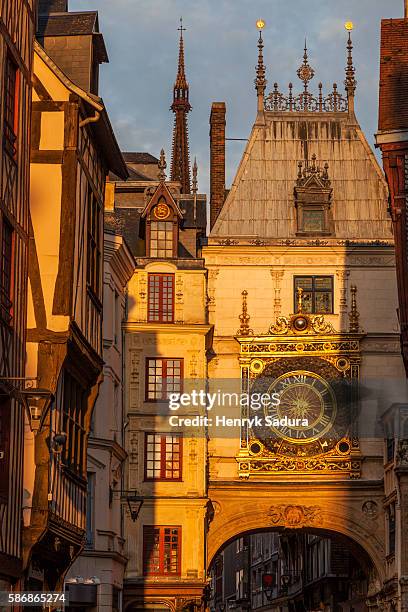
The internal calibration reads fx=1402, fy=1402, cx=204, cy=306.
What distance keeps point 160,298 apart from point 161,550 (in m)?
7.83

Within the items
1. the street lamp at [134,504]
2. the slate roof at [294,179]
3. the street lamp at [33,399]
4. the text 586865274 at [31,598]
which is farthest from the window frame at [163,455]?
the street lamp at [33,399]

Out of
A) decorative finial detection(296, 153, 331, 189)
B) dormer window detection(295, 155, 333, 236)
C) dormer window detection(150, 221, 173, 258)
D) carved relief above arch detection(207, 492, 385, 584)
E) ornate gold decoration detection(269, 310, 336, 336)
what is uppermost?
decorative finial detection(296, 153, 331, 189)

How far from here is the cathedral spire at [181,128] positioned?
76500 millimetres

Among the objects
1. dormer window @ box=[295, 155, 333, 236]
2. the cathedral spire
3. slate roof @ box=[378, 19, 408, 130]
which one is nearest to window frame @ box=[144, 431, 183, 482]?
dormer window @ box=[295, 155, 333, 236]

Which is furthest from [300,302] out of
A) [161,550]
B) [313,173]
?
[161,550]

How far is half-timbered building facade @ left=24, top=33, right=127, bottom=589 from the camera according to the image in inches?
877

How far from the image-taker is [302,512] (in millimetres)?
43625

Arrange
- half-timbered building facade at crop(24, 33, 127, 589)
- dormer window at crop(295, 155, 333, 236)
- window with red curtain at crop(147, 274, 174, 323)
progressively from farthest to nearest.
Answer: dormer window at crop(295, 155, 333, 236) → window with red curtain at crop(147, 274, 174, 323) → half-timbered building facade at crop(24, 33, 127, 589)

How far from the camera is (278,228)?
152ft

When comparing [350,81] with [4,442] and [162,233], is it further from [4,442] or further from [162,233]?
[4,442]

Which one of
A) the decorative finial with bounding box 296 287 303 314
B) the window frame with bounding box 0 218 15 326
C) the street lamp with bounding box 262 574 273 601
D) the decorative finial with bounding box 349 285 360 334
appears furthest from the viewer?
the street lamp with bounding box 262 574 273 601

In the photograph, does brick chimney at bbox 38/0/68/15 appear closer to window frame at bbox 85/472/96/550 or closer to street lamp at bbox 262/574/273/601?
window frame at bbox 85/472/96/550

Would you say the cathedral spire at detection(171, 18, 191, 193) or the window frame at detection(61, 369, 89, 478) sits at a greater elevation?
the cathedral spire at detection(171, 18, 191, 193)

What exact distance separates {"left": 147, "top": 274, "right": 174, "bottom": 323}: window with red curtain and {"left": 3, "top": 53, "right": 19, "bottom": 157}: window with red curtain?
71.9 ft
